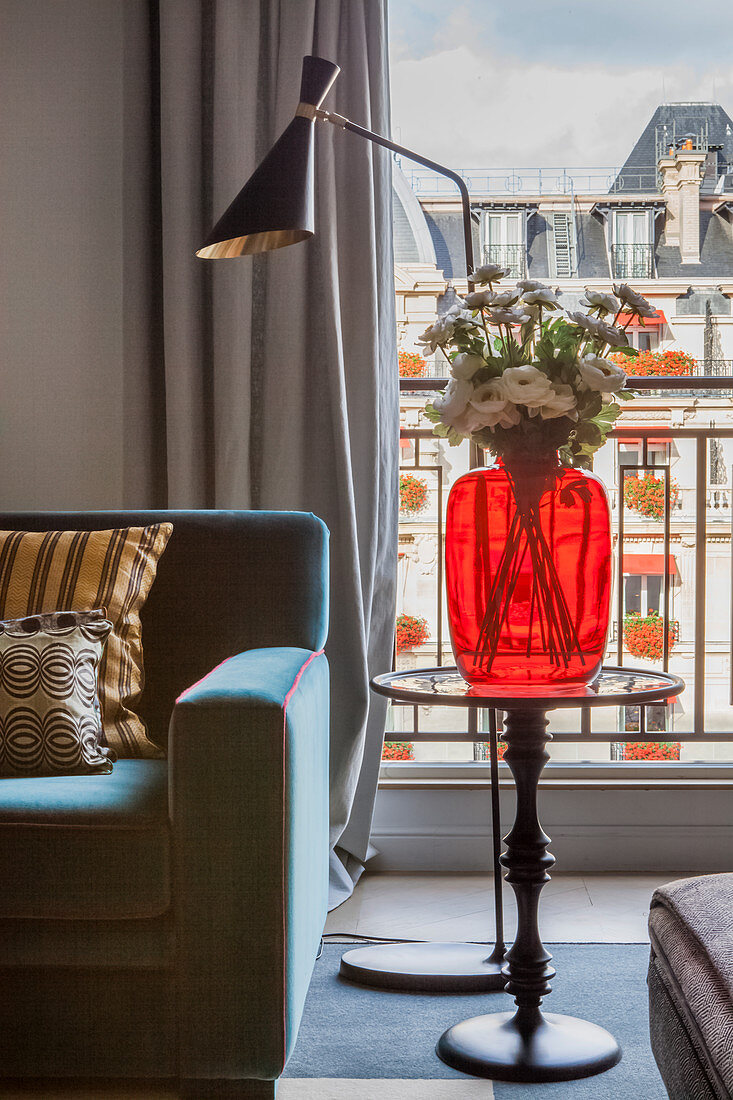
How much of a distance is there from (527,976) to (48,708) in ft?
2.82

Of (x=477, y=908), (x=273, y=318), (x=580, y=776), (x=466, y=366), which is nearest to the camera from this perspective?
(x=466, y=366)

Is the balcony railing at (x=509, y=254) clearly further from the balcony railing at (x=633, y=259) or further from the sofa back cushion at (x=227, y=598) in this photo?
the sofa back cushion at (x=227, y=598)

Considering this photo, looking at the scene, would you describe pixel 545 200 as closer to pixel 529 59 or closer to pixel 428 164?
pixel 529 59

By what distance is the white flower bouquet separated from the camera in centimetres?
153

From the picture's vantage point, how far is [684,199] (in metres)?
2.95

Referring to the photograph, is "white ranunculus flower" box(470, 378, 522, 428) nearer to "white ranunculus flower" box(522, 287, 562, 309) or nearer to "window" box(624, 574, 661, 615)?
"white ranunculus flower" box(522, 287, 562, 309)

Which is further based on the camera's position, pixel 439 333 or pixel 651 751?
pixel 651 751

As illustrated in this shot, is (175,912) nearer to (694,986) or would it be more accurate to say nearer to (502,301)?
(694,986)

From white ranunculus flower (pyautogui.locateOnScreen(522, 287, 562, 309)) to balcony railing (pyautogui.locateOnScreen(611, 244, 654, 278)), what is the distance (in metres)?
1.50

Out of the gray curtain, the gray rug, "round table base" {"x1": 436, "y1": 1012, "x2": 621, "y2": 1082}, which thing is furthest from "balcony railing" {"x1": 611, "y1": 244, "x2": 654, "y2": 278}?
"round table base" {"x1": 436, "y1": 1012, "x2": 621, "y2": 1082}

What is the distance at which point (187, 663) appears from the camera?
81.7 inches

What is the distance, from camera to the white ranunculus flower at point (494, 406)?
5.04 ft

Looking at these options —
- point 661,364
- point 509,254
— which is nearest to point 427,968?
point 661,364

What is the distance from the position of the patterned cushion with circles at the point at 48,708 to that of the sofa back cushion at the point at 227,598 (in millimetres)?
283
